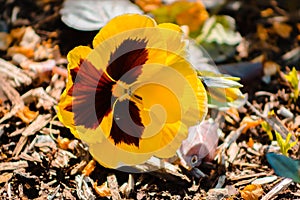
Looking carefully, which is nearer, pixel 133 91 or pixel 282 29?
pixel 133 91

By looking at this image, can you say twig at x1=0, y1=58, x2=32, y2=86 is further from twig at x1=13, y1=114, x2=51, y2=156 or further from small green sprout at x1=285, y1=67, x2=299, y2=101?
small green sprout at x1=285, y1=67, x2=299, y2=101

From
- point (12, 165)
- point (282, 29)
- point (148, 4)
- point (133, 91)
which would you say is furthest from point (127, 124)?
point (282, 29)

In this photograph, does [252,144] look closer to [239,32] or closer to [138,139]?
[138,139]

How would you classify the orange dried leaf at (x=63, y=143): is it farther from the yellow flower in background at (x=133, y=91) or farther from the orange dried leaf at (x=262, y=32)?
the orange dried leaf at (x=262, y=32)

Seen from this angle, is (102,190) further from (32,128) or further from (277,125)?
(277,125)

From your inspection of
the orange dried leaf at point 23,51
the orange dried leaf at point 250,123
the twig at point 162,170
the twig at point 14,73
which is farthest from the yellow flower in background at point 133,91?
the orange dried leaf at point 23,51

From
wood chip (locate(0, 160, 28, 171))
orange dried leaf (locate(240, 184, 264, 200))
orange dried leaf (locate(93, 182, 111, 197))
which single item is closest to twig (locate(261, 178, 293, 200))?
orange dried leaf (locate(240, 184, 264, 200))
